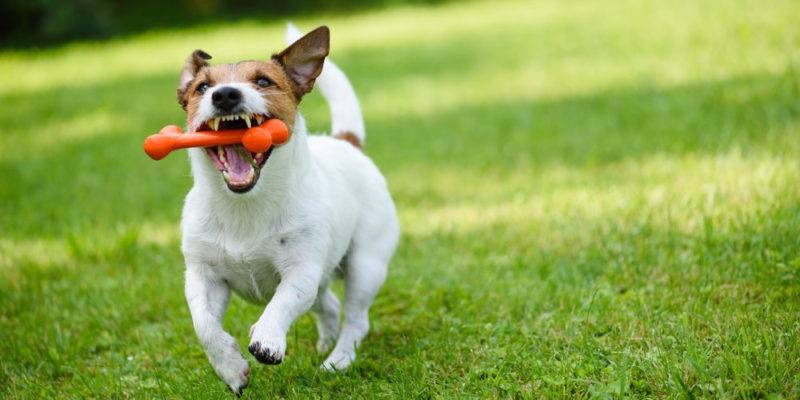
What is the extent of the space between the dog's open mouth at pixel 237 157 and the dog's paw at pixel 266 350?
2.27ft

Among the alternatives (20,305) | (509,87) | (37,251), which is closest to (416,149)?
(509,87)

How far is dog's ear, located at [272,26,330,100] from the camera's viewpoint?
4203 mm

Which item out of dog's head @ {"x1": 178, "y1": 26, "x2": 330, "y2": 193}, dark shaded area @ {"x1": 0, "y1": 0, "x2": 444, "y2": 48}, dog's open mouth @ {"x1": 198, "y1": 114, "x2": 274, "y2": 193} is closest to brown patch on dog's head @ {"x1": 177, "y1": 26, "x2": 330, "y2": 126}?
dog's head @ {"x1": 178, "y1": 26, "x2": 330, "y2": 193}

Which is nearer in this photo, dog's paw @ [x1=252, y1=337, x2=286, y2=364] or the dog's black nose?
dog's paw @ [x1=252, y1=337, x2=286, y2=364]

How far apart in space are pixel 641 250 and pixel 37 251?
15.1 ft

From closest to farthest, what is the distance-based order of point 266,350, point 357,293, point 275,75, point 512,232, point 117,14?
point 266,350 → point 275,75 → point 357,293 → point 512,232 → point 117,14

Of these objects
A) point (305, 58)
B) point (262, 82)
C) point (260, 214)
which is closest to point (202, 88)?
point (262, 82)

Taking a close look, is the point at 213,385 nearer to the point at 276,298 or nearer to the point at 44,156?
the point at 276,298

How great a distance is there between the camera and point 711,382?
134 inches

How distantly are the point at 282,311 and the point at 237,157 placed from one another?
78cm

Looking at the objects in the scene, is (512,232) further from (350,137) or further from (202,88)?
(202,88)

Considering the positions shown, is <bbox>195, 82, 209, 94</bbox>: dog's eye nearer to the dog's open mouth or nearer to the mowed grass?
the dog's open mouth

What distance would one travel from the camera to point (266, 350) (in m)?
3.47

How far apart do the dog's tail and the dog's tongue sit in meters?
1.40
